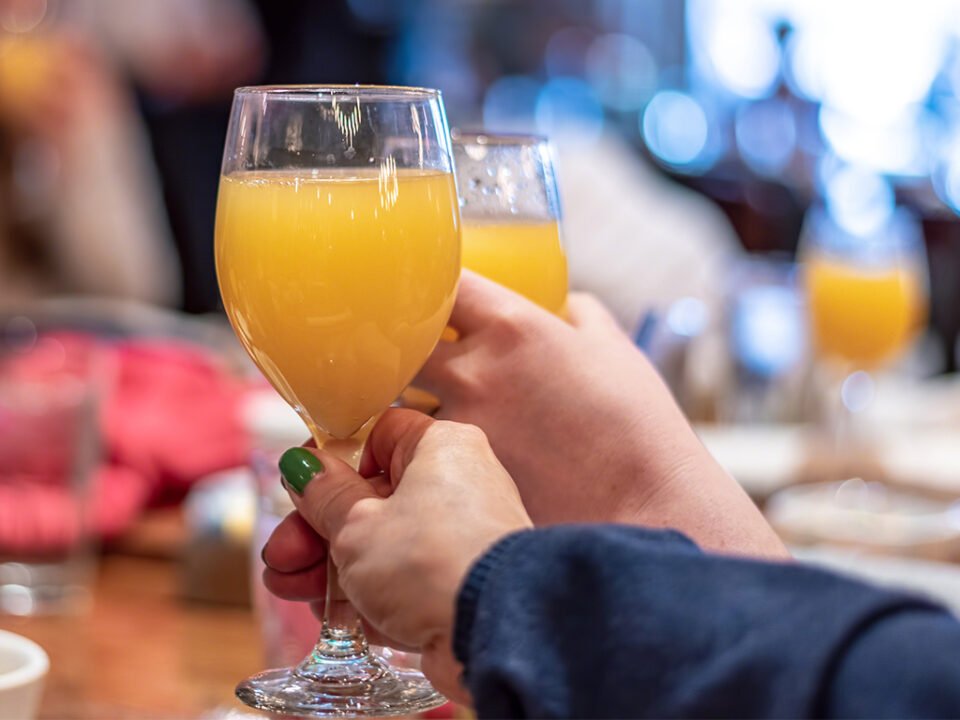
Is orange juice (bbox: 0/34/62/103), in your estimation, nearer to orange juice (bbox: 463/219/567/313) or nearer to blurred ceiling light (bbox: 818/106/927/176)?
orange juice (bbox: 463/219/567/313)

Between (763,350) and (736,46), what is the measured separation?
23.3ft

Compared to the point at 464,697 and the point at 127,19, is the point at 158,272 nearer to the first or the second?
the point at 127,19

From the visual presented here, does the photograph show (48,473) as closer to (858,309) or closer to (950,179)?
(858,309)

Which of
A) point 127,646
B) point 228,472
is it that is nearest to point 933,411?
point 228,472

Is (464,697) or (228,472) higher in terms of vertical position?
(464,697)

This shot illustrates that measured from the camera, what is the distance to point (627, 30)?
9.23 metres

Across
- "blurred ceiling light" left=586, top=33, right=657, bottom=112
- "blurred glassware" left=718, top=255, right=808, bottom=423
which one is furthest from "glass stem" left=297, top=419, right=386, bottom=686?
"blurred ceiling light" left=586, top=33, right=657, bottom=112

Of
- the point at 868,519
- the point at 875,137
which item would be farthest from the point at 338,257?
the point at 875,137

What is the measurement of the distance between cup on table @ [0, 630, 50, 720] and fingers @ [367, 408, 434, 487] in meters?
0.22

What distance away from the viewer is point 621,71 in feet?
29.6

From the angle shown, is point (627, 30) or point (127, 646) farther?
point (627, 30)

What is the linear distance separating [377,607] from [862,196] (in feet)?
23.1

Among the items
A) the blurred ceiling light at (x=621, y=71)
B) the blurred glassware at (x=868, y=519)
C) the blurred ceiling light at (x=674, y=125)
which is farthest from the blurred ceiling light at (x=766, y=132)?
the blurred glassware at (x=868, y=519)

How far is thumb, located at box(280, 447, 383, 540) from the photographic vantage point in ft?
2.10
